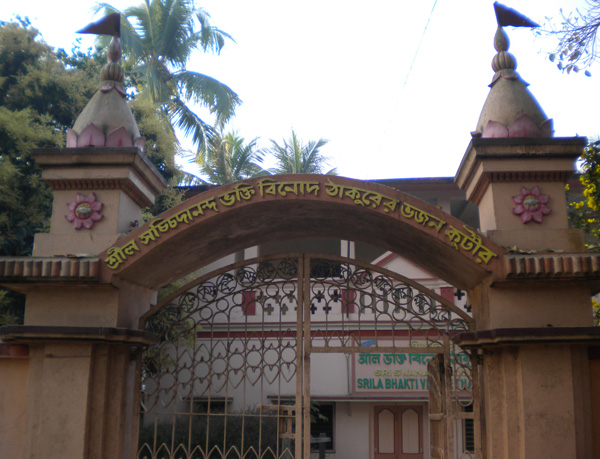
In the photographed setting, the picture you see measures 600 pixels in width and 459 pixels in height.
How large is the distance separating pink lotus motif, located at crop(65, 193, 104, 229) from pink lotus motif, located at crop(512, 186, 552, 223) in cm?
387

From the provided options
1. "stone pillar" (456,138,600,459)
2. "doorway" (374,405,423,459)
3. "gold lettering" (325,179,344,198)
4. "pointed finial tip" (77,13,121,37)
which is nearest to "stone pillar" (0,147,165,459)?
"pointed finial tip" (77,13,121,37)

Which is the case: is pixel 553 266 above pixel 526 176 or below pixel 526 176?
below

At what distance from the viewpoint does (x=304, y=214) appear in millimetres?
6078

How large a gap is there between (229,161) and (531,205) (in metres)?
15.8

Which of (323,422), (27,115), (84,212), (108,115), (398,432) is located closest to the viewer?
(84,212)

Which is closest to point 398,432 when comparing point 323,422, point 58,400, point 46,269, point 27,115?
point 323,422

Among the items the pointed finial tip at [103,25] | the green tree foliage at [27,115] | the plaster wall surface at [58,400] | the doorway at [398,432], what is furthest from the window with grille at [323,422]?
the pointed finial tip at [103,25]

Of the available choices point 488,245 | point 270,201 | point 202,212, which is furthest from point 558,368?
point 202,212

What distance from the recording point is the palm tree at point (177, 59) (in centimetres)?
1945

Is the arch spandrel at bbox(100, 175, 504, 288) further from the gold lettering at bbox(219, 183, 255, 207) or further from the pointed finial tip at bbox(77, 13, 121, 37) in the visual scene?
the pointed finial tip at bbox(77, 13, 121, 37)

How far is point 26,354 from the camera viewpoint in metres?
5.63

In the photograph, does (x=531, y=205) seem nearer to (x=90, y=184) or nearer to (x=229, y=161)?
(x=90, y=184)

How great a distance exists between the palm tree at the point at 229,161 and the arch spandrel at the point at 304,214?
46.5ft

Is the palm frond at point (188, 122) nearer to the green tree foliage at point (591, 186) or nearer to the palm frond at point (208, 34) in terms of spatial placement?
Result: the palm frond at point (208, 34)
